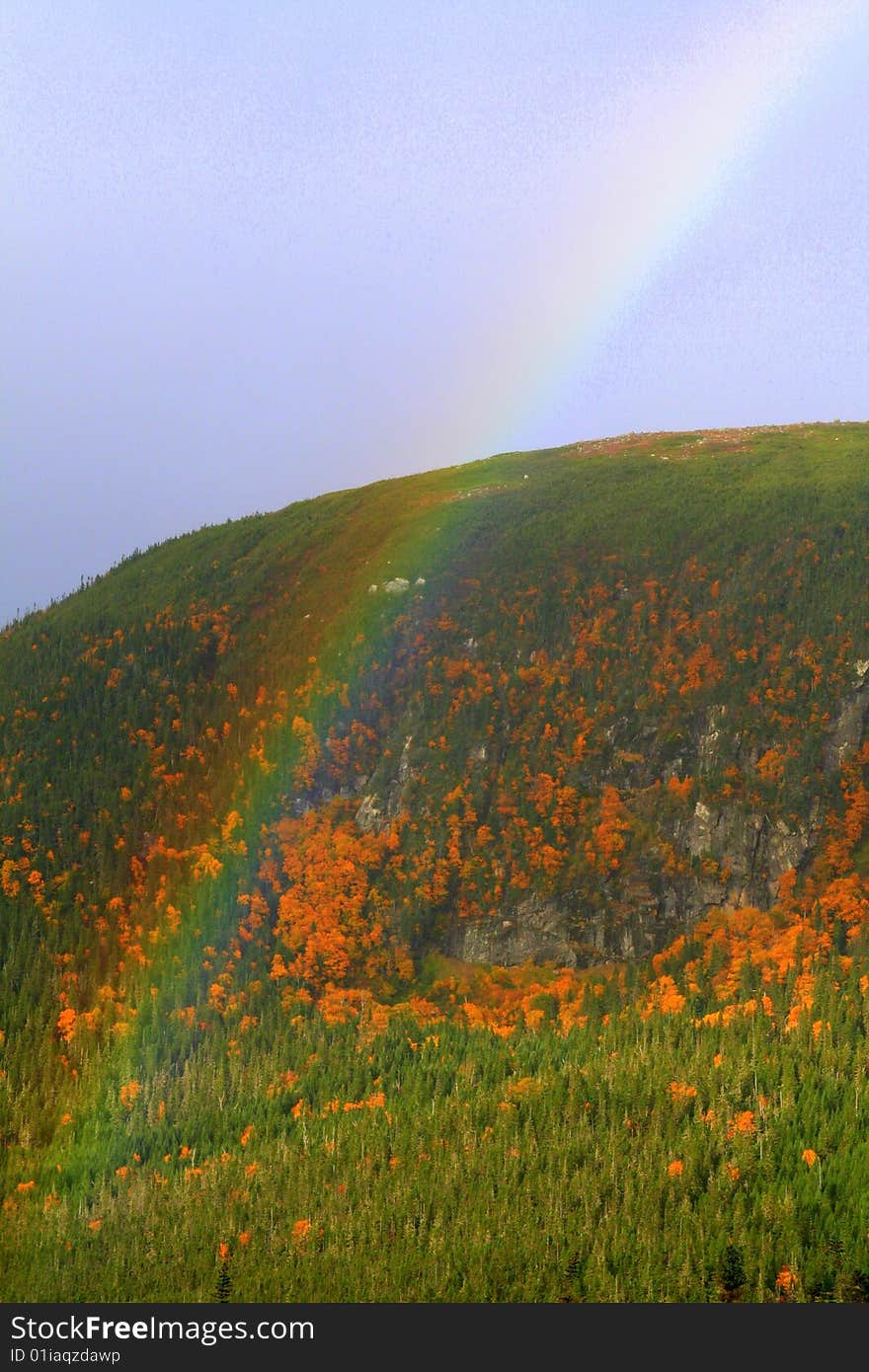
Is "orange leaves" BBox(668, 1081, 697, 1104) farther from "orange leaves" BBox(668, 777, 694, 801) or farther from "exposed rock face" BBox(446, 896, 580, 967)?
"orange leaves" BBox(668, 777, 694, 801)

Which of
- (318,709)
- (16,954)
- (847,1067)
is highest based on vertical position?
(318,709)

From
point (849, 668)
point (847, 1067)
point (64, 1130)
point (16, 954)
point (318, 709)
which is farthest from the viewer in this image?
point (318, 709)

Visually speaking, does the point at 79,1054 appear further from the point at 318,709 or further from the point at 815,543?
the point at 815,543

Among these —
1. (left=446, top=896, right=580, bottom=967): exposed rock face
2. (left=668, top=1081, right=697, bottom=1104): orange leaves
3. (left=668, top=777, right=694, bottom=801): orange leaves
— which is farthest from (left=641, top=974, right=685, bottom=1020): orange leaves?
(left=668, top=777, right=694, bottom=801): orange leaves

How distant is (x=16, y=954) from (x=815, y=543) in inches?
4894

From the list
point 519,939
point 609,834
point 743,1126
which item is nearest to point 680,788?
point 609,834

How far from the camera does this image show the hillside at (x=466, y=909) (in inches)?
3258

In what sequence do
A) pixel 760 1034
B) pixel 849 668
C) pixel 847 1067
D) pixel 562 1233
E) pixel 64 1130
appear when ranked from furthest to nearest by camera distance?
pixel 849 668 < pixel 64 1130 < pixel 760 1034 < pixel 847 1067 < pixel 562 1233

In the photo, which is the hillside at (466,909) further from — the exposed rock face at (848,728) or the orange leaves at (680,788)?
the exposed rock face at (848,728)

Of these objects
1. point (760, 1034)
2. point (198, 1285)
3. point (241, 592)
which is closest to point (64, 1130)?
point (198, 1285)

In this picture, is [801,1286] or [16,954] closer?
[801,1286]

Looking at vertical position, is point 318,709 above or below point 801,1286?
above

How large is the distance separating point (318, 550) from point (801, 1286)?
14986cm

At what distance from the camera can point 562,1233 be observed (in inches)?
3086
